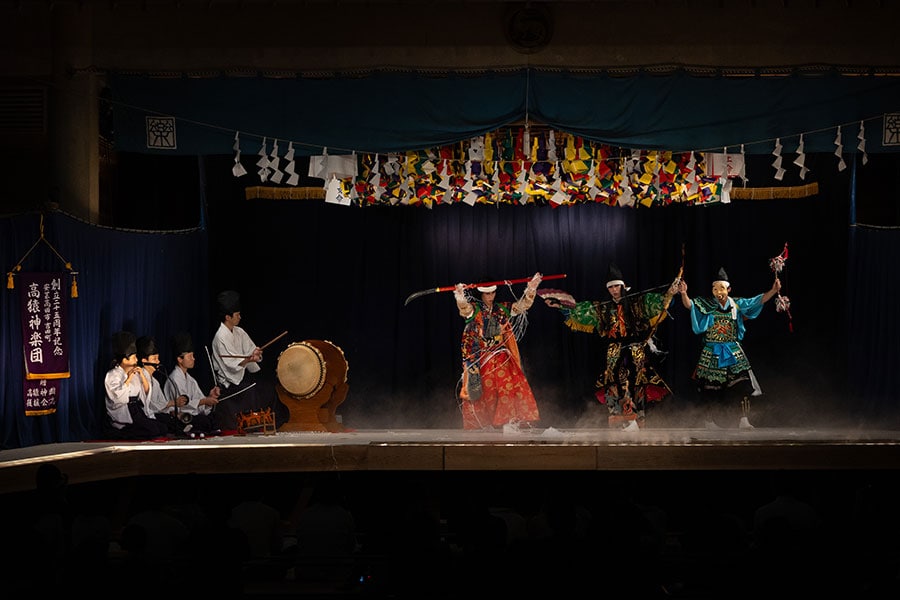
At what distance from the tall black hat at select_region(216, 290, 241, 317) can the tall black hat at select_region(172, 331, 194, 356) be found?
0.50 meters

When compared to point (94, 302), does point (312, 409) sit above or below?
below

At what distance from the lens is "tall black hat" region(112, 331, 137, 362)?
8.91 meters

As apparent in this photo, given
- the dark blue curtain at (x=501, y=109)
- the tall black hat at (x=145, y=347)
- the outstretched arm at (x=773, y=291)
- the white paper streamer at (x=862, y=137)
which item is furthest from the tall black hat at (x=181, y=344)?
the white paper streamer at (x=862, y=137)

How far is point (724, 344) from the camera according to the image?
392 inches

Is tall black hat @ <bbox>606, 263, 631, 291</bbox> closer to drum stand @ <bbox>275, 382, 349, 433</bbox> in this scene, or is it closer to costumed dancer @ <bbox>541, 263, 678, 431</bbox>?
costumed dancer @ <bbox>541, 263, 678, 431</bbox>

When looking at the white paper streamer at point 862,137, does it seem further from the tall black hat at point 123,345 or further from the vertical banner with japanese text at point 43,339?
the vertical banner with japanese text at point 43,339

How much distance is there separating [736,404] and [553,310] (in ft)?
6.62

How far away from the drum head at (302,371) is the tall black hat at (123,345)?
1.34 metres

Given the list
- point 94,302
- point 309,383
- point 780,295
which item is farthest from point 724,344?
point 94,302

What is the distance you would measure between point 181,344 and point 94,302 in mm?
811

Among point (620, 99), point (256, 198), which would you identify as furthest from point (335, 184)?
point (620, 99)

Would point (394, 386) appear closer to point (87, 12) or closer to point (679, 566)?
point (87, 12)

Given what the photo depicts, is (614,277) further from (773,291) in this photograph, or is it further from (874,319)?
(874,319)

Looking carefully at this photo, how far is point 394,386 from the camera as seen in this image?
10.8 metres
